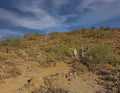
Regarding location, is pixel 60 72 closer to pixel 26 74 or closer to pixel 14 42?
pixel 26 74

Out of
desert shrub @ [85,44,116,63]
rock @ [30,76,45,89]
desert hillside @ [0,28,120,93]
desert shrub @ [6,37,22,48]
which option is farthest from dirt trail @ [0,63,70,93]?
desert shrub @ [6,37,22,48]

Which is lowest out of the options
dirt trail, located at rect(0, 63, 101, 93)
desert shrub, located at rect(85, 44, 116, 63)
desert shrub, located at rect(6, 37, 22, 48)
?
dirt trail, located at rect(0, 63, 101, 93)

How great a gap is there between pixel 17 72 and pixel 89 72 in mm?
3068

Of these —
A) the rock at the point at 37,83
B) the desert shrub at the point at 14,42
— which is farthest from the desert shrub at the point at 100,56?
the desert shrub at the point at 14,42

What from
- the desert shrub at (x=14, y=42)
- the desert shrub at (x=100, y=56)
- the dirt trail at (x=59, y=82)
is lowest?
the dirt trail at (x=59, y=82)

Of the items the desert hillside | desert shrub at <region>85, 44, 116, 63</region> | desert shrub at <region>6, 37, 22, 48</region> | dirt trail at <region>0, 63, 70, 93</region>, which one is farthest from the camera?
desert shrub at <region>6, 37, 22, 48</region>

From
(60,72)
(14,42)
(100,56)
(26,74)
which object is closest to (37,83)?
(26,74)

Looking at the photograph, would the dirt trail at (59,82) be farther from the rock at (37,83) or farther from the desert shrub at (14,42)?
the desert shrub at (14,42)

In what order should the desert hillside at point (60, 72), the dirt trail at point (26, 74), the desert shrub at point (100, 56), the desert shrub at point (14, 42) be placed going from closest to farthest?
1. the desert hillside at point (60, 72)
2. the dirt trail at point (26, 74)
3. the desert shrub at point (100, 56)
4. the desert shrub at point (14, 42)

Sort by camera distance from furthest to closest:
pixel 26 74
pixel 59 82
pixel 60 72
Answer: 1. pixel 60 72
2. pixel 26 74
3. pixel 59 82

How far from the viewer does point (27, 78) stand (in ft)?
27.1

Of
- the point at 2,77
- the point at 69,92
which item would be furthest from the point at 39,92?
the point at 2,77

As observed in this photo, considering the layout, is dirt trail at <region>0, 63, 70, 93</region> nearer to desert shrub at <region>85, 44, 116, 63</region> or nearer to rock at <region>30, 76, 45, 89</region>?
rock at <region>30, 76, 45, 89</region>

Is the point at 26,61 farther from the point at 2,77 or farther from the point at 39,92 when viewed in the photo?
the point at 39,92
